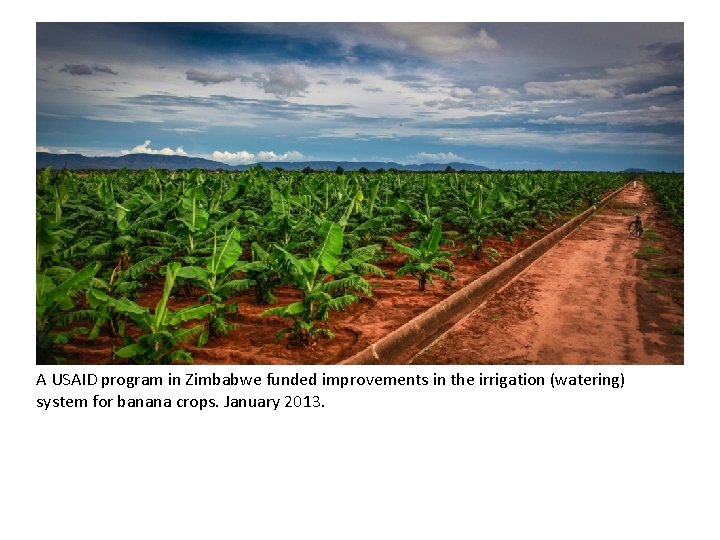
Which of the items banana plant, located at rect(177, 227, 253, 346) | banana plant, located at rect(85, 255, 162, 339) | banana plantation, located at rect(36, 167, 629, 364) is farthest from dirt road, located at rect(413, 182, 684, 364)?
banana plant, located at rect(85, 255, 162, 339)

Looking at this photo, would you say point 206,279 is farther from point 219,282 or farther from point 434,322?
point 434,322

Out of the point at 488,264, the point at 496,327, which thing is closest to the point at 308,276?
the point at 496,327

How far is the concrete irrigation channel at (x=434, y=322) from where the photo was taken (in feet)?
16.6

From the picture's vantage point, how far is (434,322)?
6.12 meters

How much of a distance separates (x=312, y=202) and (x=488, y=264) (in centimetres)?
414

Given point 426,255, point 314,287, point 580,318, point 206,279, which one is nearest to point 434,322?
point 426,255

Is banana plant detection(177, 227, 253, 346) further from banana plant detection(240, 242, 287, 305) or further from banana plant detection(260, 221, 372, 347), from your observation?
banana plant detection(260, 221, 372, 347)

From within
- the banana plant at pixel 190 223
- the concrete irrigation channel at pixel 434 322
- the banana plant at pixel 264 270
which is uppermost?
the banana plant at pixel 190 223

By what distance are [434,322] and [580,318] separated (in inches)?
71.0

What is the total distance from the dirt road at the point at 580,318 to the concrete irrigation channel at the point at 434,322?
17 centimetres

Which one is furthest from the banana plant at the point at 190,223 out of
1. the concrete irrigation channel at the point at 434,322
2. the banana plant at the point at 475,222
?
the banana plant at the point at 475,222

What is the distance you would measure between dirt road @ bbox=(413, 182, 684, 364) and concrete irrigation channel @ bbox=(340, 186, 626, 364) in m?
0.17

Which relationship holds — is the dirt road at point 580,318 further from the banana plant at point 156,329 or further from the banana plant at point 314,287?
the banana plant at point 156,329

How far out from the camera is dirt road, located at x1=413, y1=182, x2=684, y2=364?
5.18 m
